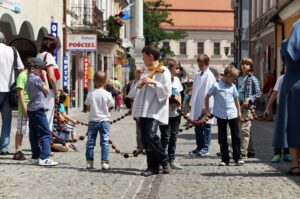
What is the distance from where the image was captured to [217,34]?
11319cm

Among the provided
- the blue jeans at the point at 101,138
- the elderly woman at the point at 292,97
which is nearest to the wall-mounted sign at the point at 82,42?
the blue jeans at the point at 101,138

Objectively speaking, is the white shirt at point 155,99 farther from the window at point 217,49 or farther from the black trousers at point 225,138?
the window at point 217,49

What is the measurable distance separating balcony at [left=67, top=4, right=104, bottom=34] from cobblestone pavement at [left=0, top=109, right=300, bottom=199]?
956 inches

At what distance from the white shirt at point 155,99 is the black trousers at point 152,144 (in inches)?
Result: 3.4

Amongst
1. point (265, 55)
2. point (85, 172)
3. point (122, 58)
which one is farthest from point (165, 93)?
point (122, 58)

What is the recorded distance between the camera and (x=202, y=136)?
13328 mm

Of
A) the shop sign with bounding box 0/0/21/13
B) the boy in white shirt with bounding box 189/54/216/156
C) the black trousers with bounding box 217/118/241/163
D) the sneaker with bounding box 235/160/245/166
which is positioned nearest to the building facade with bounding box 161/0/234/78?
the shop sign with bounding box 0/0/21/13

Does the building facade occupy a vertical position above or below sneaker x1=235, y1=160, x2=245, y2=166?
above

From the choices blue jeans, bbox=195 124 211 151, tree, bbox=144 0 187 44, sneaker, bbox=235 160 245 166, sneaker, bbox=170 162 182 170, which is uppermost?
tree, bbox=144 0 187 44

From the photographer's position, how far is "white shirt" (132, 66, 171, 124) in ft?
32.9

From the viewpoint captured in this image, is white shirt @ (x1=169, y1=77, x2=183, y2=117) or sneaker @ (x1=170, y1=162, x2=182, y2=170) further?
white shirt @ (x1=169, y1=77, x2=183, y2=117)

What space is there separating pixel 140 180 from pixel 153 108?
1.00 m

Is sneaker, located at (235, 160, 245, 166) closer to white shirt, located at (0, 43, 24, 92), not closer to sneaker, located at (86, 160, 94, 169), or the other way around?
sneaker, located at (86, 160, 94, 169)

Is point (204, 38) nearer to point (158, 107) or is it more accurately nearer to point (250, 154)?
point (250, 154)
